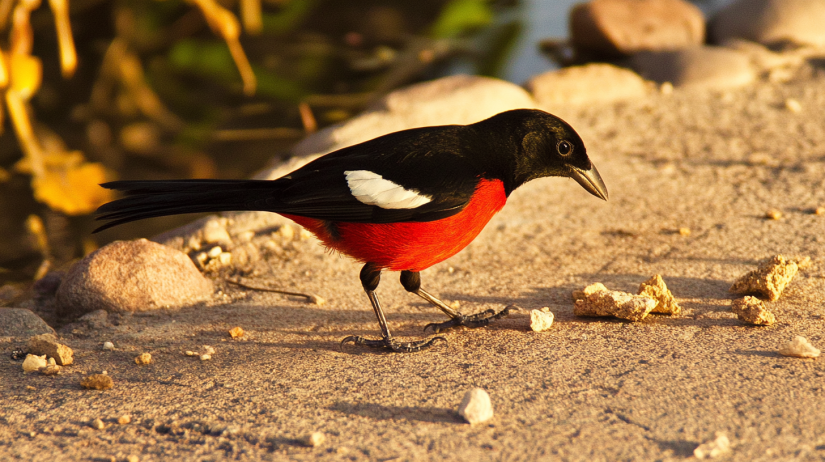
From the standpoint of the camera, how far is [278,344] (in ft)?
11.2

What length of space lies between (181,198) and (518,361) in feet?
4.93

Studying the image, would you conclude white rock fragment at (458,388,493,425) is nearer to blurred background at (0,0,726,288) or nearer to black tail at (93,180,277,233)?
black tail at (93,180,277,233)

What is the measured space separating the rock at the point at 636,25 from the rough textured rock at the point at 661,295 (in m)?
4.20

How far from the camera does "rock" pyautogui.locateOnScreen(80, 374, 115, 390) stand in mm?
2996

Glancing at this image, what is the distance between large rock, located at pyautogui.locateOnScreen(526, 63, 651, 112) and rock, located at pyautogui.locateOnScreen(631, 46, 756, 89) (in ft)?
0.93

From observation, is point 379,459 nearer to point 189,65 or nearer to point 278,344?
point 278,344

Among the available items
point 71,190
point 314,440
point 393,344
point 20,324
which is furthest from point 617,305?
point 71,190

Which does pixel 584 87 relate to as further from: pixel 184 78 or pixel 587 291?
pixel 184 78

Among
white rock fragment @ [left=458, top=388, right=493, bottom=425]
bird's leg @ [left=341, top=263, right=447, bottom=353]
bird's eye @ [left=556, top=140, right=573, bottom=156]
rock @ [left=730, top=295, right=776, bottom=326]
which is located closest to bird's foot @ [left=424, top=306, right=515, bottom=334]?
bird's leg @ [left=341, top=263, right=447, bottom=353]

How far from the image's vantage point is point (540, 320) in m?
3.39

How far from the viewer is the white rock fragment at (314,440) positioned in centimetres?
257

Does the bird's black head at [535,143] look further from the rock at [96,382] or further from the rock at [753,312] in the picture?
the rock at [96,382]

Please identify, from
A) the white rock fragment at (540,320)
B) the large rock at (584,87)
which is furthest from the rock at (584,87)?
the white rock fragment at (540,320)

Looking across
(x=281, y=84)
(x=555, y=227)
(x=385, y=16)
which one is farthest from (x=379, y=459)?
(x=385, y=16)
